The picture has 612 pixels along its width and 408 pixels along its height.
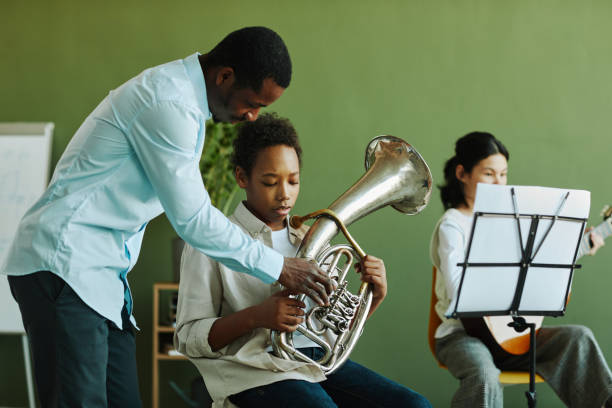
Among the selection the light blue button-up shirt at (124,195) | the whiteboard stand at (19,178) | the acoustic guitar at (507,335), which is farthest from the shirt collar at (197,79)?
the whiteboard stand at (19,178)

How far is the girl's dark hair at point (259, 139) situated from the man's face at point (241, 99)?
244mm

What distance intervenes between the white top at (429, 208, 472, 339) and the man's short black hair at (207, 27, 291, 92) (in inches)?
46.3

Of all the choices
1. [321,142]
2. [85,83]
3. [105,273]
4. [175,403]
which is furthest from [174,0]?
[105,273]

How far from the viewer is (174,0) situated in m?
3.16

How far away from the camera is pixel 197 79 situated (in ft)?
4.17

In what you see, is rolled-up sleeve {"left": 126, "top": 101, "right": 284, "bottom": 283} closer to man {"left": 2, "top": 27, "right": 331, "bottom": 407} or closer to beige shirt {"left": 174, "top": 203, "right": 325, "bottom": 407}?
man {"left": 2, "top": 27, "right": 331, "bottom": 407}

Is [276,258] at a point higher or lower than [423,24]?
lower

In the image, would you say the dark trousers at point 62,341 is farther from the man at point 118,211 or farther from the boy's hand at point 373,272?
the boy's hand at point 373,272

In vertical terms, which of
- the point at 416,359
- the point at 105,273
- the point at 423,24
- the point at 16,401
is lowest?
the point at 16,401

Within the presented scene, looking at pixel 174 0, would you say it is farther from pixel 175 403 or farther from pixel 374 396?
pixel 374 396

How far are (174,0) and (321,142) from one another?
1.05 meters

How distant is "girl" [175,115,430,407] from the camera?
4.32 ft

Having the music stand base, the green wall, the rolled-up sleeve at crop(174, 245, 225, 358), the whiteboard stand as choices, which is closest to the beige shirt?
the rolled-up sleeve at crop(174, 245, 225, 358)

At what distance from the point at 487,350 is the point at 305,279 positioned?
3.69 feet
